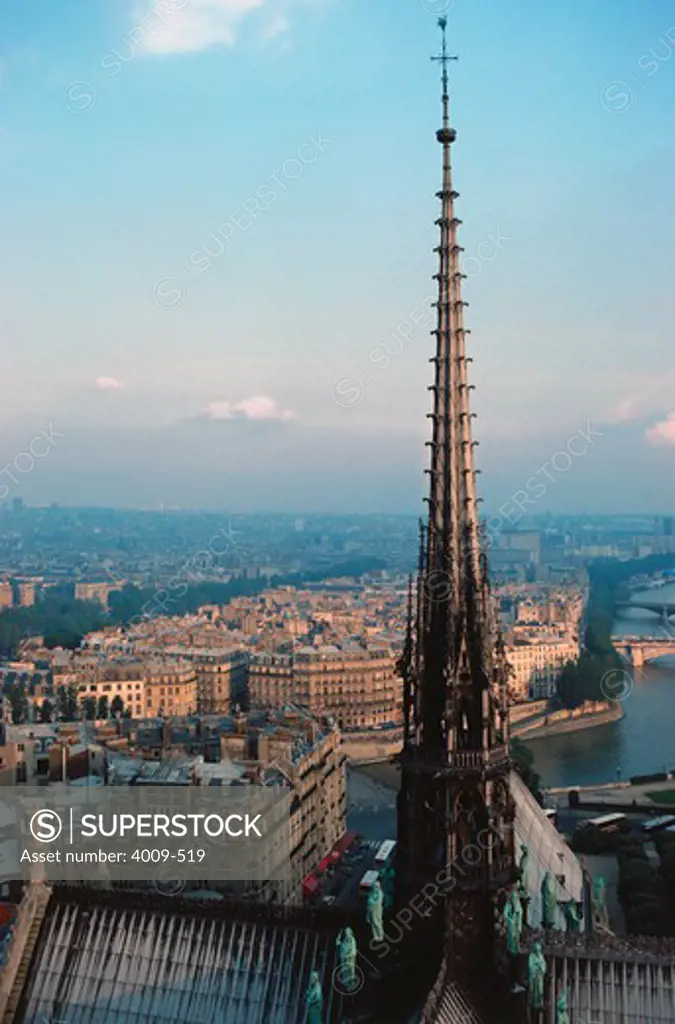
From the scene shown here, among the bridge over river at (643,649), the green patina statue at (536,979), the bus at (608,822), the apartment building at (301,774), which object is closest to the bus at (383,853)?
the apartment building at (301,774)

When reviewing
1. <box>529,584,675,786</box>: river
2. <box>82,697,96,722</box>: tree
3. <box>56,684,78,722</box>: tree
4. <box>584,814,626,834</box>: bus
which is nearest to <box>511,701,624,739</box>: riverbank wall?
<box>529,584,675,786</box>: river

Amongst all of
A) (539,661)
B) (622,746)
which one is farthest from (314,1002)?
(539,661)

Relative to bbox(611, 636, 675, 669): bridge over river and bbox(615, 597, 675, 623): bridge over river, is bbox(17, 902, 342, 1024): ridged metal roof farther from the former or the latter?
bbox(615, 597, 675, 623): bridge over river

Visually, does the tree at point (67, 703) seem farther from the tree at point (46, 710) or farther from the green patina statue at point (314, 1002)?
the green patina statue at point (314, 1002)

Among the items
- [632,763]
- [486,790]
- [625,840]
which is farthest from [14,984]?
[632,763]

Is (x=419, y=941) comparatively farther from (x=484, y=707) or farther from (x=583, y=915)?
(x=583, y=915)

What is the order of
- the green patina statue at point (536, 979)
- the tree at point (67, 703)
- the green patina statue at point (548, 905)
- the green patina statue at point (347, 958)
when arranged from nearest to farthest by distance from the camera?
the green patina statue at point (536, 979)
the green patina statue at point (347, 958)
the green patina statue at point (548, 905)
the tree at point (67, 703)
